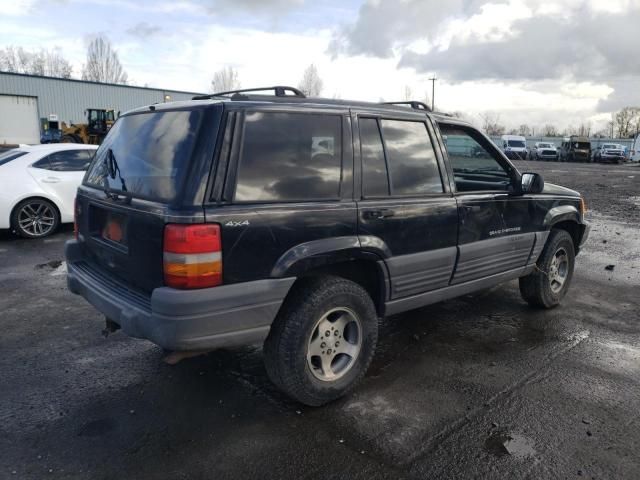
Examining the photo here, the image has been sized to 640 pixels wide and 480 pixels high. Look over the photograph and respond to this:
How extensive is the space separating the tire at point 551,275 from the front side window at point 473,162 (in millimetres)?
1025

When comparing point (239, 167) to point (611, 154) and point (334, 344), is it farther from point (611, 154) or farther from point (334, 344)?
point (611, 154)

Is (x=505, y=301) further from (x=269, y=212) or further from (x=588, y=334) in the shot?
(x=269, y=212)

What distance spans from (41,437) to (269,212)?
186 cm

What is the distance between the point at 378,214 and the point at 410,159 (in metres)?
0.61

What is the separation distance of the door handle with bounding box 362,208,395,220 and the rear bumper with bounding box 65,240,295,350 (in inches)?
27.7

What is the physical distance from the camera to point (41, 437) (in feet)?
9.91

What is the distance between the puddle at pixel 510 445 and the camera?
2916mm

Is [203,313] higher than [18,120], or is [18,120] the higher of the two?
[18,120]

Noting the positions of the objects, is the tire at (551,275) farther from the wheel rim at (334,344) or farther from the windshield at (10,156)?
the windshield at (10,156)

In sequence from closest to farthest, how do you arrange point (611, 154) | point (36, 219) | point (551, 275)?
point (551, 275) < point (36, 219) < point (611, 154)

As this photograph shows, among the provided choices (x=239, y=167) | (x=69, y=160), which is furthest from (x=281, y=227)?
(x=69, y=160)

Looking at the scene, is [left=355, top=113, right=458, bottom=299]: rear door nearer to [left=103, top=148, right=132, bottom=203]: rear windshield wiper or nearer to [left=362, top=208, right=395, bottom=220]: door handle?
[left=362, top=208, right=395, bottom=220]: door handle

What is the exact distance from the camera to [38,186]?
327 inches

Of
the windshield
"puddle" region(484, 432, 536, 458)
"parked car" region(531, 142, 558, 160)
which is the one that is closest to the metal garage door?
the windshield
